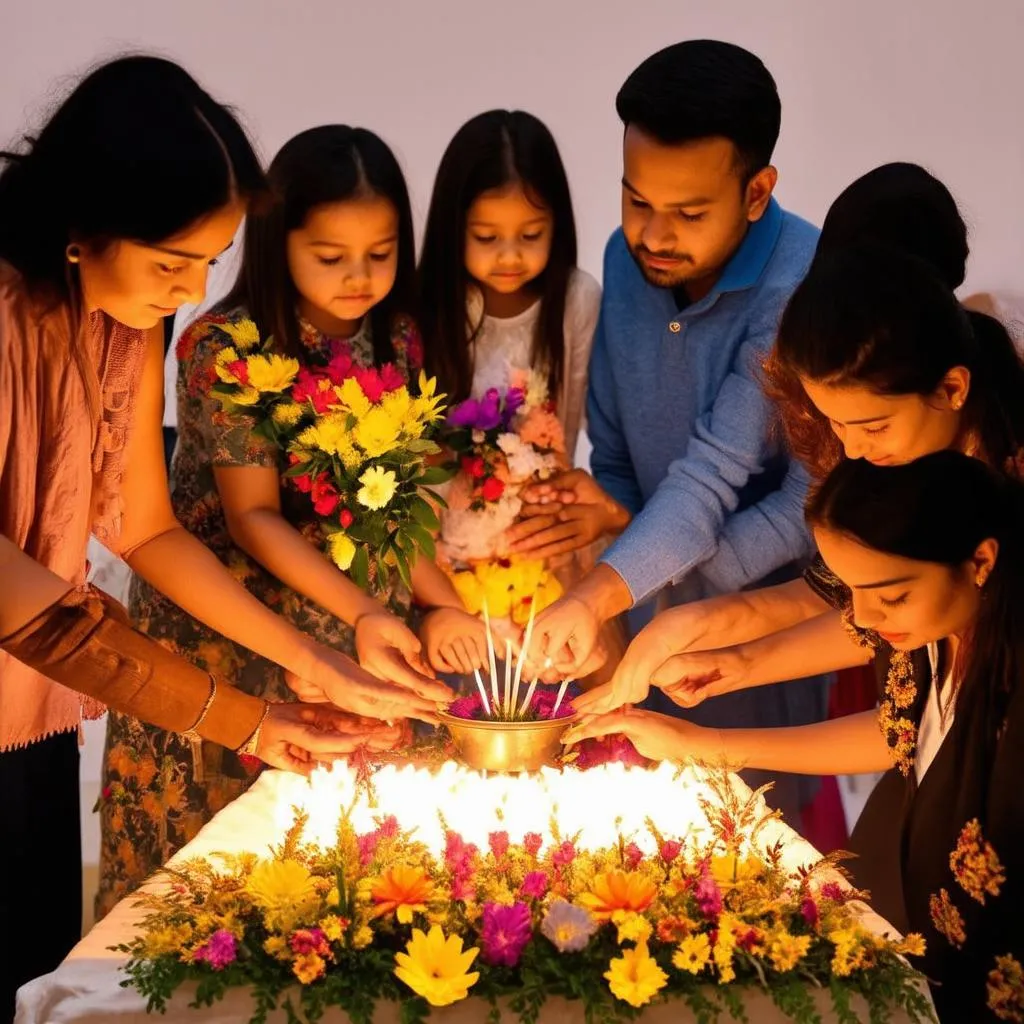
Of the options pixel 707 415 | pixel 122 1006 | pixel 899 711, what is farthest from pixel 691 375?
pixel 122 1006

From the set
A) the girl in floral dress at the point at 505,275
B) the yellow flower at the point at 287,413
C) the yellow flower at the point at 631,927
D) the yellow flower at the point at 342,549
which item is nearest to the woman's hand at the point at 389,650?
the yellow flower at the point at 342,549

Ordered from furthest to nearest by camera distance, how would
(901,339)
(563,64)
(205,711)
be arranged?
1. (563,64)
2. (205,711)
3. (901,339)

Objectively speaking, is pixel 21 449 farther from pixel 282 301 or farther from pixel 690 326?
pixel 690 326

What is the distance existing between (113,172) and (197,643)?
1.05m

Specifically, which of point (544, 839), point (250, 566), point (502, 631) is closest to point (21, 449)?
point (250, 566)

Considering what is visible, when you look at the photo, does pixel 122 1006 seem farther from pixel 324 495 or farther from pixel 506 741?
pixel 324 495

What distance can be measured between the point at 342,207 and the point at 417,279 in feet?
1.00

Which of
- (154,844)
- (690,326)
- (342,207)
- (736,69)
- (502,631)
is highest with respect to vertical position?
(736,69)

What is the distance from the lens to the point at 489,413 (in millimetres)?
2859

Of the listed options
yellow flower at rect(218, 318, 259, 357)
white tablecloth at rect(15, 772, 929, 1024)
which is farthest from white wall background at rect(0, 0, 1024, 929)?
white tablecloth at rect(15, 772, 929, 1024)

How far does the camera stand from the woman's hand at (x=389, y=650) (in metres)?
2.44

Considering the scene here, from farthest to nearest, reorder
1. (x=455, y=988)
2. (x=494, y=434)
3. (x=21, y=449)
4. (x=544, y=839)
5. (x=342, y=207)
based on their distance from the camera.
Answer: (x=494, y=434), (x=342, y=207), (x=21, y=449), (x=544, y=839), (x=455, y=988)

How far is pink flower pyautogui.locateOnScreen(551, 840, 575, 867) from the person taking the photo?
1768 mm

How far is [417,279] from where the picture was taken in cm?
292
